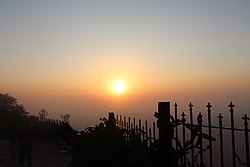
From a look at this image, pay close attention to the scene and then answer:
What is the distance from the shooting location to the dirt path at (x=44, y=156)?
2105cm

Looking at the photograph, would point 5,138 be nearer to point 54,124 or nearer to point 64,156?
point 54,124

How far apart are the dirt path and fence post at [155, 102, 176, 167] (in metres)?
13.9

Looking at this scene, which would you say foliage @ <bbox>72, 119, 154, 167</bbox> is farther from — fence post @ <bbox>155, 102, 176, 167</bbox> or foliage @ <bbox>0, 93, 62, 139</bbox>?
foliage @ <bbox>0, 93, 62, 139</bbox>

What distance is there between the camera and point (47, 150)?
90.2ft

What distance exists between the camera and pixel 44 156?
2433cm

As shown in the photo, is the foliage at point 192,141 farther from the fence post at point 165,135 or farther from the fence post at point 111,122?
the fence post at point 111,122

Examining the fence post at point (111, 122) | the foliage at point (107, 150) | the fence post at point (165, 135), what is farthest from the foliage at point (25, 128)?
the fence post at point (165, 135)

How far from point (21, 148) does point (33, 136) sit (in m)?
14.9

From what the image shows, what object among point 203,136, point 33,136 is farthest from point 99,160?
point 33,136

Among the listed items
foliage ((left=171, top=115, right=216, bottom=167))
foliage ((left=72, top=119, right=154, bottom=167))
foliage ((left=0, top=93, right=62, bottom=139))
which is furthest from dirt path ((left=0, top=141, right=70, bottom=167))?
foliage ((left=171, top=115, right=216, bottom=167))

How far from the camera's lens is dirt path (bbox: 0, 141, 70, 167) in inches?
829

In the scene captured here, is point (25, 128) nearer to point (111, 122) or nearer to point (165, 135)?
point (111, 122)

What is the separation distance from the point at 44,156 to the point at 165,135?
19057 millimetres

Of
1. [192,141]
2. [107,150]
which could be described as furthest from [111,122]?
[192,141]
